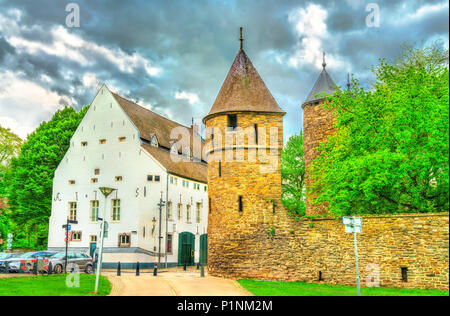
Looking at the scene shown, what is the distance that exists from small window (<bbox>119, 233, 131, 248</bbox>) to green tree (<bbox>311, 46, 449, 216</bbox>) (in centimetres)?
1737

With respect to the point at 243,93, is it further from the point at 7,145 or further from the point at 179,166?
the point at 7,145

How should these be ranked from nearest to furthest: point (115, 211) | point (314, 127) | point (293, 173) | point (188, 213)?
point (314, 127), point (115, 211), point (188, 213), point (293, 173)

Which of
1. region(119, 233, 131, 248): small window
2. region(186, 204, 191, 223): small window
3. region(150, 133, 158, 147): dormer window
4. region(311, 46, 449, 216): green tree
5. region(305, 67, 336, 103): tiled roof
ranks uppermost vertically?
region(305, 67, 336, 103): tiled roof

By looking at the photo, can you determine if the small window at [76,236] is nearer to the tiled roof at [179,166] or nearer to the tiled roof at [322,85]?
the tiled roof at [179,166]

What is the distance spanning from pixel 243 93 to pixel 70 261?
44.3ft

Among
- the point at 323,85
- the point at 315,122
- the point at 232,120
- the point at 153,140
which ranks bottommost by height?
the point at 232,120

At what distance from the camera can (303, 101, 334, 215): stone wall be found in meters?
30.3

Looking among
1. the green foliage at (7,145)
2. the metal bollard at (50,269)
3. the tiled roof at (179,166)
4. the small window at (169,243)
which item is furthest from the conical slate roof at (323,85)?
the green foliage at (7,145)

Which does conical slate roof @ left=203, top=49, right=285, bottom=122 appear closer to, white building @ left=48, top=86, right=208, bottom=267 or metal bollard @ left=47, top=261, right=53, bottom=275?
metal bollard @ left=47, top=261, right=53, bottom=275

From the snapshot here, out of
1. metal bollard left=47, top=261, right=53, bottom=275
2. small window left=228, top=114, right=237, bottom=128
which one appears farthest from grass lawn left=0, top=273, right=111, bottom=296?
small window left=228, top=114, right=237, bottom=128

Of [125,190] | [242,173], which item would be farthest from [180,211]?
[242,173]

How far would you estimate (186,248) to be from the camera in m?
38.7
